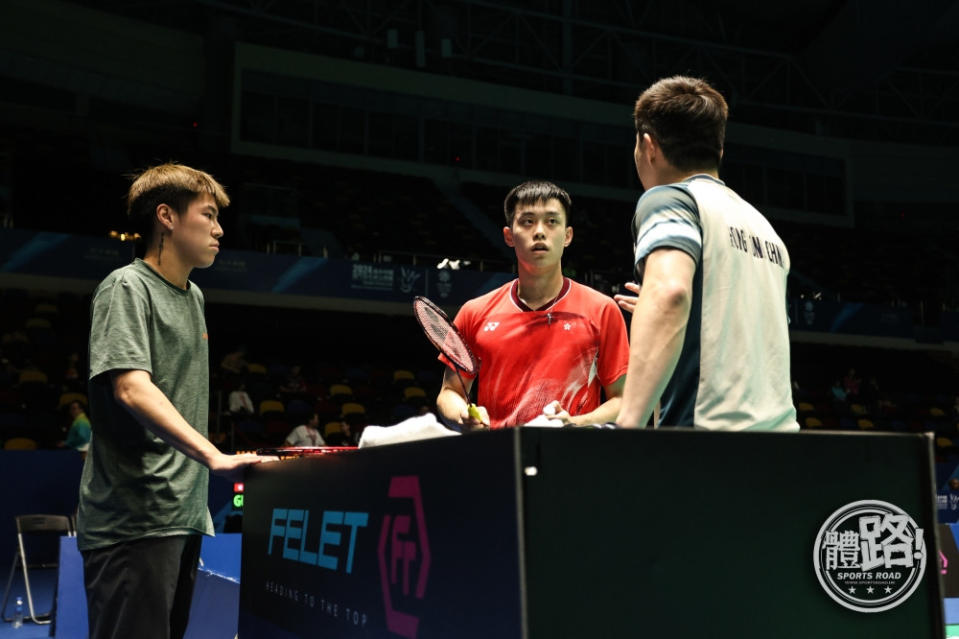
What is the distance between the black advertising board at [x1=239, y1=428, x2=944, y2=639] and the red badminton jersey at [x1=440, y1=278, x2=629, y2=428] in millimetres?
1566

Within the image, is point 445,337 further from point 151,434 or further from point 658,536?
point 658,536

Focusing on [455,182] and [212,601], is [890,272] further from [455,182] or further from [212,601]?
[212,601]

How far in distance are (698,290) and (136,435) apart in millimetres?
1435

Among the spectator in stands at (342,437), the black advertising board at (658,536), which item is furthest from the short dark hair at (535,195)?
the spectator in stands at (342,437)

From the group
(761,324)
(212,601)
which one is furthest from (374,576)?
(212,601)

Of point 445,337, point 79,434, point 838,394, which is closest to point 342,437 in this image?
point 79,434

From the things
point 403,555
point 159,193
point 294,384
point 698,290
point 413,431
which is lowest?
point 403,555

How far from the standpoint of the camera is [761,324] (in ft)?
6.54

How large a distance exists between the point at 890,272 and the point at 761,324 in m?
24.6

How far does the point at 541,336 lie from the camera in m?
3.27

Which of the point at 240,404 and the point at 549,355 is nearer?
the point at 549,355

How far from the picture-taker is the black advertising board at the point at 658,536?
4.30 feet

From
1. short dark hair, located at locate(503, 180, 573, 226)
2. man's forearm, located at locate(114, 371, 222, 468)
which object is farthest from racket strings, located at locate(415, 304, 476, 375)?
man's forearm, located at locate(114, 371, 222, 468)

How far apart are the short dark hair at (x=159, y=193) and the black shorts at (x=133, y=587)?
2.77 ft
